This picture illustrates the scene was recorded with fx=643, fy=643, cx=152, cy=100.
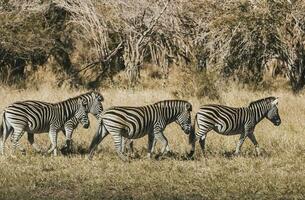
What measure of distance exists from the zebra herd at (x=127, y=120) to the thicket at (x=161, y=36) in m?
8.35

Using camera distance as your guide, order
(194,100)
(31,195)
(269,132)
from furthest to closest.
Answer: (194,100)
(269,132)
(31,195)

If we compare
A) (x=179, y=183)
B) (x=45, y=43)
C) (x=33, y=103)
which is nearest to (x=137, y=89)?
(x=45, y=43)

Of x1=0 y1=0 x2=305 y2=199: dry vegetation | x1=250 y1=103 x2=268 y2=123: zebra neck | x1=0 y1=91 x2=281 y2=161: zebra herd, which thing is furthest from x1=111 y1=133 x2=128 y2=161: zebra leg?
x1=250 y1=103 x2=268 y2=123: zebra neck

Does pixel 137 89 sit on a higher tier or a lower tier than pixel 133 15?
lower

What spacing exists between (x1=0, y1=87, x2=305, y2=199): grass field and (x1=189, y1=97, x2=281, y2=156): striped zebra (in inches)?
14.3

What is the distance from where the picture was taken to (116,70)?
26719mm

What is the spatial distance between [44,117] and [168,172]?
2.56 meters

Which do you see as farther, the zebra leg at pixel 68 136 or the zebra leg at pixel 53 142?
the zebra leg at pixel 68 136

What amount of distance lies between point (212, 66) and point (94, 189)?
14.1 metres

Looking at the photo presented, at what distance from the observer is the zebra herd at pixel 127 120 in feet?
33.2

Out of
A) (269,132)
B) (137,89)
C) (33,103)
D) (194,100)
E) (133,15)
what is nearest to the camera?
(33,103)

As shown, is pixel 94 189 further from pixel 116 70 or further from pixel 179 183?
pixel 116 70

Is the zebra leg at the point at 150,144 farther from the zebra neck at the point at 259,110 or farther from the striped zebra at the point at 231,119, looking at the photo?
the zebra neck at the point at 259,110

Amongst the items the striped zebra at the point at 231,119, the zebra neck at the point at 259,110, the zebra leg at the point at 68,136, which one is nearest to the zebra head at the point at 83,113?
the zebra leg at the point at 68,136
